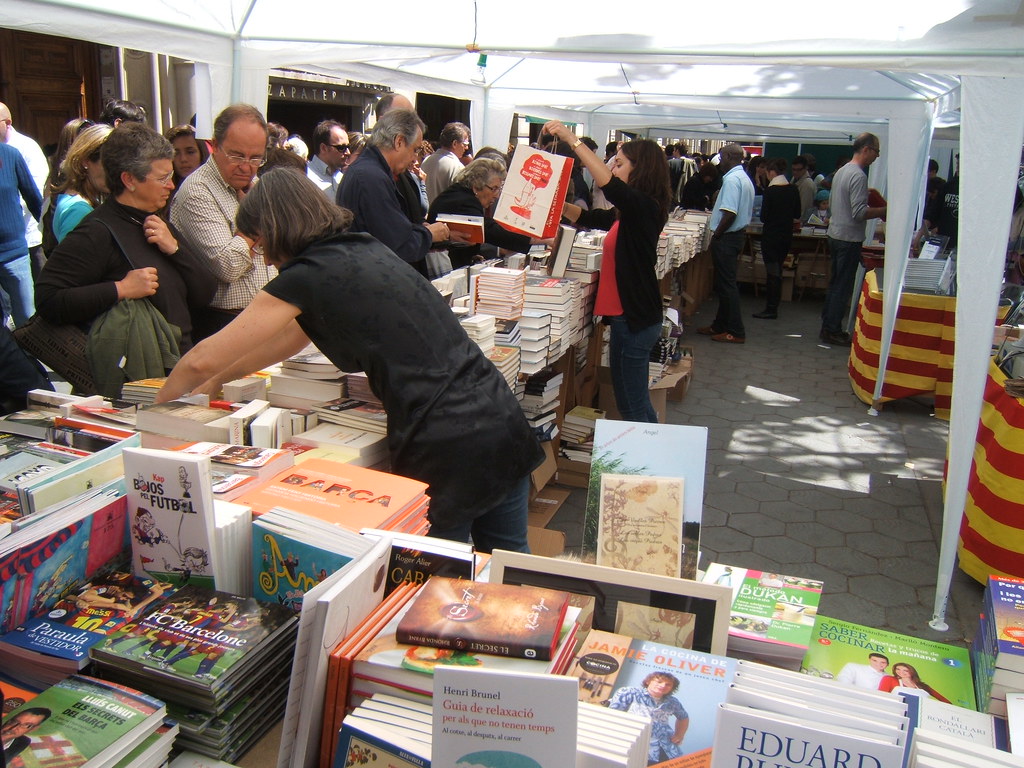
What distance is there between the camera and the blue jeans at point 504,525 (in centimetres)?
235

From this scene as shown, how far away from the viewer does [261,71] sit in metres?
4.18

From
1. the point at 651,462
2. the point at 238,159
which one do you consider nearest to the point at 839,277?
the point at 238,159

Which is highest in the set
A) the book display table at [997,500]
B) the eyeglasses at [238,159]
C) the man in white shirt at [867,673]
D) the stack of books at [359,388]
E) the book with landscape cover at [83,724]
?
the eyeglasses at [238,159]

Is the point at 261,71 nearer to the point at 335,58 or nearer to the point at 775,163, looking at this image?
the point at 335,58

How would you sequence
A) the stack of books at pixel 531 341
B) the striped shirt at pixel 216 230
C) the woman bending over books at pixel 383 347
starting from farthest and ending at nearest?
the stack of books at pixel 531 341
the striped shirt at pixel 216 230
the woman bending over books at pixel 383 347

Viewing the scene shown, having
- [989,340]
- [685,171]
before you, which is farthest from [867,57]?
[685,171]

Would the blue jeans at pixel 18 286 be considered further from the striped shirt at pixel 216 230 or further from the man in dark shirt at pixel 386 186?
the man in dark shirt at pixel 386 186

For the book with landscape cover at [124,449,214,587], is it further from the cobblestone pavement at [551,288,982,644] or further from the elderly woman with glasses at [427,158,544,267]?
the elderly woman with glasses at [427,158,544,267]

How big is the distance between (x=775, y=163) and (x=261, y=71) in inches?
321

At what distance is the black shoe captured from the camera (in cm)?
853

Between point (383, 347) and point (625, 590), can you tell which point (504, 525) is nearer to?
point (383, 347)

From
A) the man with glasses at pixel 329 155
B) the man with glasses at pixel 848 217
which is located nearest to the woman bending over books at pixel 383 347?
the man with glasses at pixel 329 155

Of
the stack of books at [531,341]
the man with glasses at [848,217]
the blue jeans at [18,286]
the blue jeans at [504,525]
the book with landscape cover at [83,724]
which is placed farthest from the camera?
the man with glasses at [848,217]

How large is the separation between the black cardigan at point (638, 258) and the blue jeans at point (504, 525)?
6.74 feet
